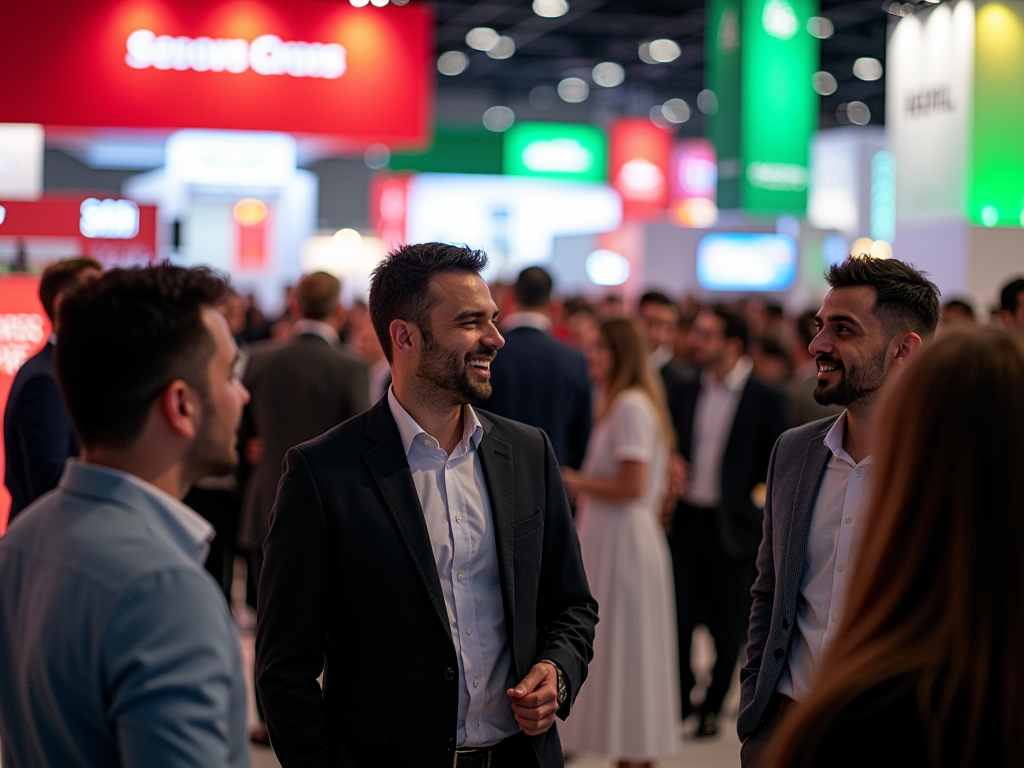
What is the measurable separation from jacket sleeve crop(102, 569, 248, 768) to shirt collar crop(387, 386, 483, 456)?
1.00 m

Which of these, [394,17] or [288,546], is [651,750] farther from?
[394,17]

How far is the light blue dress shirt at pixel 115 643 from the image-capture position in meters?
1.20

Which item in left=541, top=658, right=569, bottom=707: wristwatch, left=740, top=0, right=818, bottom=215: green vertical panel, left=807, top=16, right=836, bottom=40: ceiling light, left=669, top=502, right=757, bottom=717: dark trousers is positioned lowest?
left=669, top=502, right=757, bottom=717: dark trousers

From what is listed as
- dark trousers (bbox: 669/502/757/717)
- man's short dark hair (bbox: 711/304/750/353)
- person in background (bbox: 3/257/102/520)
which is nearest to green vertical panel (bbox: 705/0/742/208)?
man's short dark hair (bbox: 711/304/750/353)

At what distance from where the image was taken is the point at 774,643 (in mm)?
2340

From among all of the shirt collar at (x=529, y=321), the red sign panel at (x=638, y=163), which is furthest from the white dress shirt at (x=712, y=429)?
the red sign panel at (x=638, y=163)

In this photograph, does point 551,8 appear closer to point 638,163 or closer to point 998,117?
point 638,163

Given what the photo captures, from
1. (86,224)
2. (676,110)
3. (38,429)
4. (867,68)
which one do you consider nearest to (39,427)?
(38,429)

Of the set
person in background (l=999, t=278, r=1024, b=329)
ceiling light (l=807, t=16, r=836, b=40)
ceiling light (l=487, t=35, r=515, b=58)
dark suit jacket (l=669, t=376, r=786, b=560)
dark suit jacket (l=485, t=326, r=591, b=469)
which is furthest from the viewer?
ceiling light (l=487, t=35, r=515, b=58)

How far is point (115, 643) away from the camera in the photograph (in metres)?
1.22

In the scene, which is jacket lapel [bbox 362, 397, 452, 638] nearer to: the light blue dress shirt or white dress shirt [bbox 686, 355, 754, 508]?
the light blue dress shirt

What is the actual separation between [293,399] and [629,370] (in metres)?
1.52

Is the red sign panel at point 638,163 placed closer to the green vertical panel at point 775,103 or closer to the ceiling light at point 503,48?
the ceiling light at point 503,48

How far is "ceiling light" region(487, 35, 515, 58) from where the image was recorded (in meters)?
20.1
